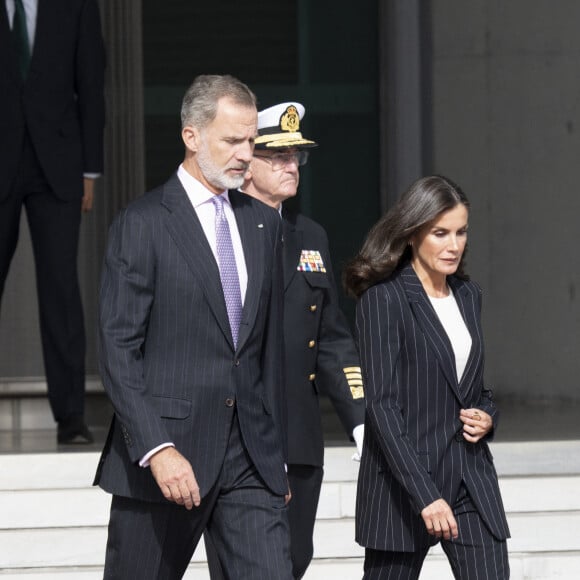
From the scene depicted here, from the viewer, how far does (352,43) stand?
9.10 meters

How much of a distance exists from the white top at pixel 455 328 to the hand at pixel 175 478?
77cm

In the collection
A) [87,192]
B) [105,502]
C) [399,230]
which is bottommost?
[105,502]

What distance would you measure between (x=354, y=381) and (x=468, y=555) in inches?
34.5

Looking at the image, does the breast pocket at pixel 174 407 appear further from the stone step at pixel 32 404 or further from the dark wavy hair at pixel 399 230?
the stone step at pixel 32 404

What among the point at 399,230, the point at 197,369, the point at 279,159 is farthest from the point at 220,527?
the point at 279,159

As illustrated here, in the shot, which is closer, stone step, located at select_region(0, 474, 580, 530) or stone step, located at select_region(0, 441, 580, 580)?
stone step, located at select_region(0, 441, 580, 580)

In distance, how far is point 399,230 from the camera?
412 cm

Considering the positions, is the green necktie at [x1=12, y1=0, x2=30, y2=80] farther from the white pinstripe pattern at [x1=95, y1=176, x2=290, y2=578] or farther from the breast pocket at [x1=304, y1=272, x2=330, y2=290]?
the white pinstripe pattern at [x1=95, y1=176, x2=290, y2=578]

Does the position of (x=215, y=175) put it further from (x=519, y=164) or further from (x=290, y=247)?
(x=519, y=164)

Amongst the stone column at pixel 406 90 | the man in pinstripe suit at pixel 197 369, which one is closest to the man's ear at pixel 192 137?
the man in pinstripe suit at pixel 197 369

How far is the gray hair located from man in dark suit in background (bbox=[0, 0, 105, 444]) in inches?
98.3

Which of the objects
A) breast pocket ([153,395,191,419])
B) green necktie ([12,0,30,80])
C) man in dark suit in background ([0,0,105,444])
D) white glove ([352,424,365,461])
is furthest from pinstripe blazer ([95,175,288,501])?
green necktie ([12,0,30,80])

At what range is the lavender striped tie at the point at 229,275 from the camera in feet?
12.7

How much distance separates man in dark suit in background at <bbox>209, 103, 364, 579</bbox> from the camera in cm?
462
